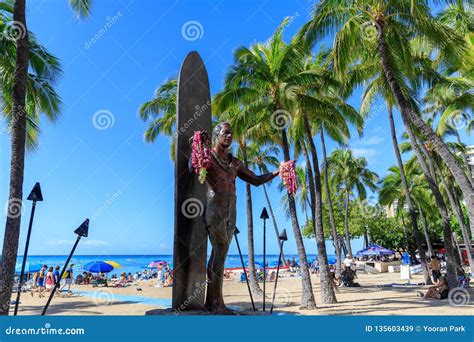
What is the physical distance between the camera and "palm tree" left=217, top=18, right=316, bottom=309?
516 inches

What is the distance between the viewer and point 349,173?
37844 mm

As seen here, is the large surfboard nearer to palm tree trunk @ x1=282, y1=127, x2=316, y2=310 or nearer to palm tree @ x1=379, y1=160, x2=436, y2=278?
palm tree trunk @ x1=282, y1=127, x2=316, y2=310

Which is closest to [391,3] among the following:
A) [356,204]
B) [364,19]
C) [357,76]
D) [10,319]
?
[364,19]

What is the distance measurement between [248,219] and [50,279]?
1033cm

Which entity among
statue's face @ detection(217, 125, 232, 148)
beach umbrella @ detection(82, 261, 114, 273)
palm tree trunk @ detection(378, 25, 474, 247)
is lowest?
beach umbrella @ detection(82, 261, 114, 273)

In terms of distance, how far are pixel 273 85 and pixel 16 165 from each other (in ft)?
29.4

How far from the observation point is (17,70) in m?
7.79

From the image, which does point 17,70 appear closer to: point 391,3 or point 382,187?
point 391,3

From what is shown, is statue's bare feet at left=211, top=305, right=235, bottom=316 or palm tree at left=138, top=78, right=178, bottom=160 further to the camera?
palm tree at left=138, top=78, right=178, bottom=160

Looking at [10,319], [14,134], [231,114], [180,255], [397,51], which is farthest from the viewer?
[231,114]

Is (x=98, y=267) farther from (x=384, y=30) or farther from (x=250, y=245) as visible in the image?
(x=384, y=30)

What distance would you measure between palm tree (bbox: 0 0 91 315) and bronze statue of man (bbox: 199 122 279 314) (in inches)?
158

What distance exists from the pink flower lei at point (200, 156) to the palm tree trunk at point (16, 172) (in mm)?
4234

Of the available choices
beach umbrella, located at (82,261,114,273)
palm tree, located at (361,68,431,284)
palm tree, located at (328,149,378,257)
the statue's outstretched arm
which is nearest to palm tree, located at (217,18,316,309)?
palm tree, located at (361,68,431,284)
